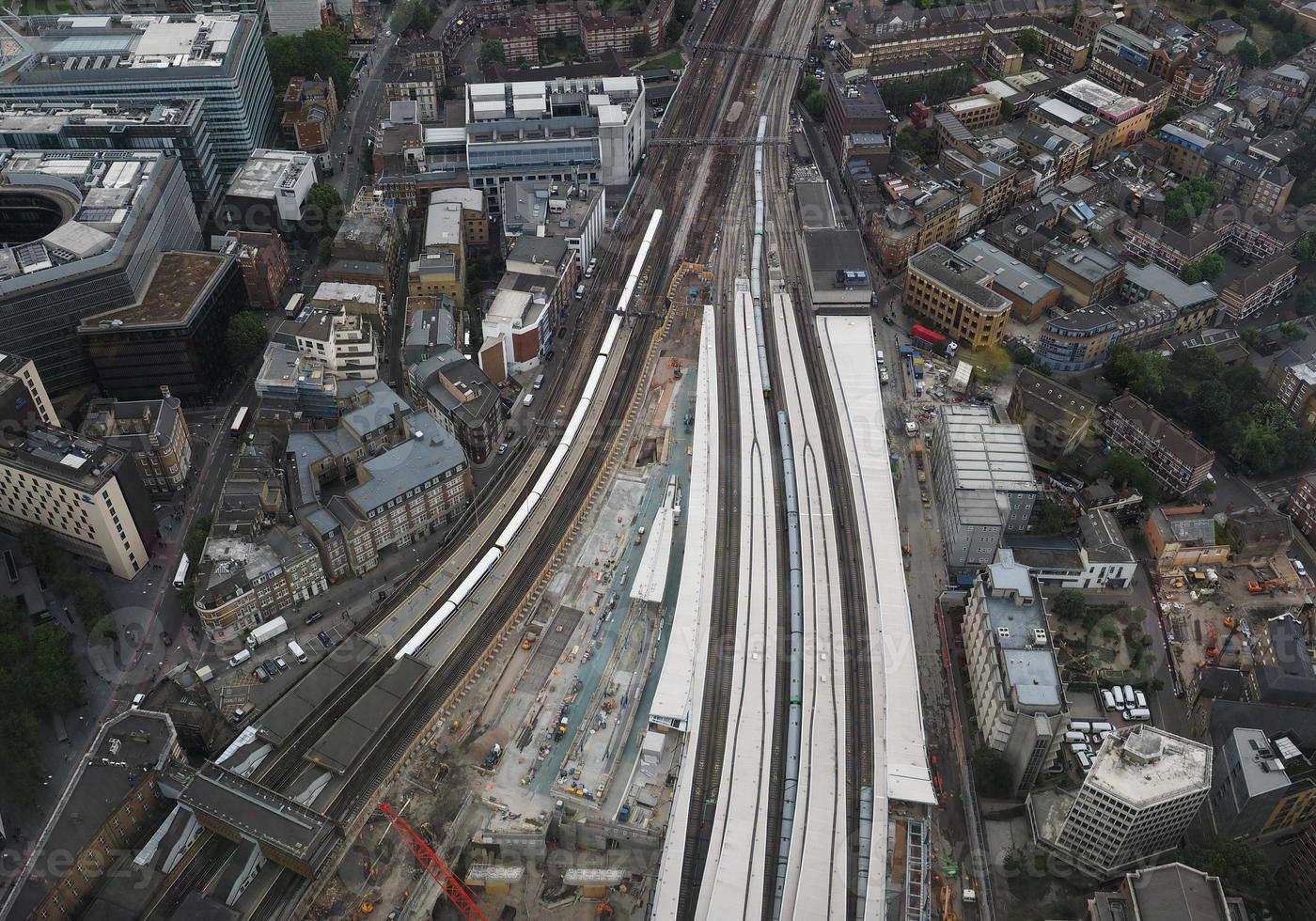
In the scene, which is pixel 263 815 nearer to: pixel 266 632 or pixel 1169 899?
pixel 266 632

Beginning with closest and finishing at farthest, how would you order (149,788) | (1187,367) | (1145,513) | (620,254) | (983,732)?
(149,788) → (983,732) → (1145,513) → (1187,367) → (620,254)

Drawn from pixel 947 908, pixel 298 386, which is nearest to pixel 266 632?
pixel 298 386

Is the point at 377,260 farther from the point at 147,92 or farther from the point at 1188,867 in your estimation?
the point at 1188,867

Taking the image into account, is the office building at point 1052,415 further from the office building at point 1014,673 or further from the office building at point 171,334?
the office building at point 171,334

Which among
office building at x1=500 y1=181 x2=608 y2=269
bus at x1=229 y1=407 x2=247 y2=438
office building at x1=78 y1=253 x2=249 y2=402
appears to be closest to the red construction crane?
bus at x1=229 y1=407 x2=247 y2=438

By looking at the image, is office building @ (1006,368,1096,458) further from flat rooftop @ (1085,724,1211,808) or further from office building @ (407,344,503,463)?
office building @ (407,344,503,463)

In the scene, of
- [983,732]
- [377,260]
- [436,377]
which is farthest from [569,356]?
[983,732]
